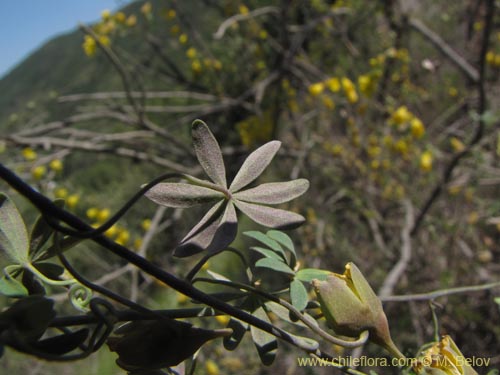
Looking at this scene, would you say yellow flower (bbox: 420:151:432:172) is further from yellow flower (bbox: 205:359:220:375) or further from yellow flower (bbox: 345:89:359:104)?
yellow flower (bbox: 205:359:220:375)

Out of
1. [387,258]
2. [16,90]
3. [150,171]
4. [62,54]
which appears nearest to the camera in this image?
[387,258]

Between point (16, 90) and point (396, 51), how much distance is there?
8.55 meters

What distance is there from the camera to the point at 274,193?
31cm

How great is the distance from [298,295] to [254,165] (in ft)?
0.32

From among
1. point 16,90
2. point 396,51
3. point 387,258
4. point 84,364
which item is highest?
point 16,90

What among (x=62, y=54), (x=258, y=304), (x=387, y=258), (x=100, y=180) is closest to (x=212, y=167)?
(x=258, y=304)

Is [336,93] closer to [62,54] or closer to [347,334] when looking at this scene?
[347,334]

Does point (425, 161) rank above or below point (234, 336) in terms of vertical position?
below

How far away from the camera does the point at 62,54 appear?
9.70 metres

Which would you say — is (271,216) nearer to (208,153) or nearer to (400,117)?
(208,153)

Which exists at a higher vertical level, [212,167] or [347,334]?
[212,167]

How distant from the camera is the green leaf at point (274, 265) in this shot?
0.32 metres

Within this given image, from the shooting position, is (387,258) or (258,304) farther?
(387,258)

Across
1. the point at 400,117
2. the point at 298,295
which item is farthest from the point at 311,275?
the point at 400,117
